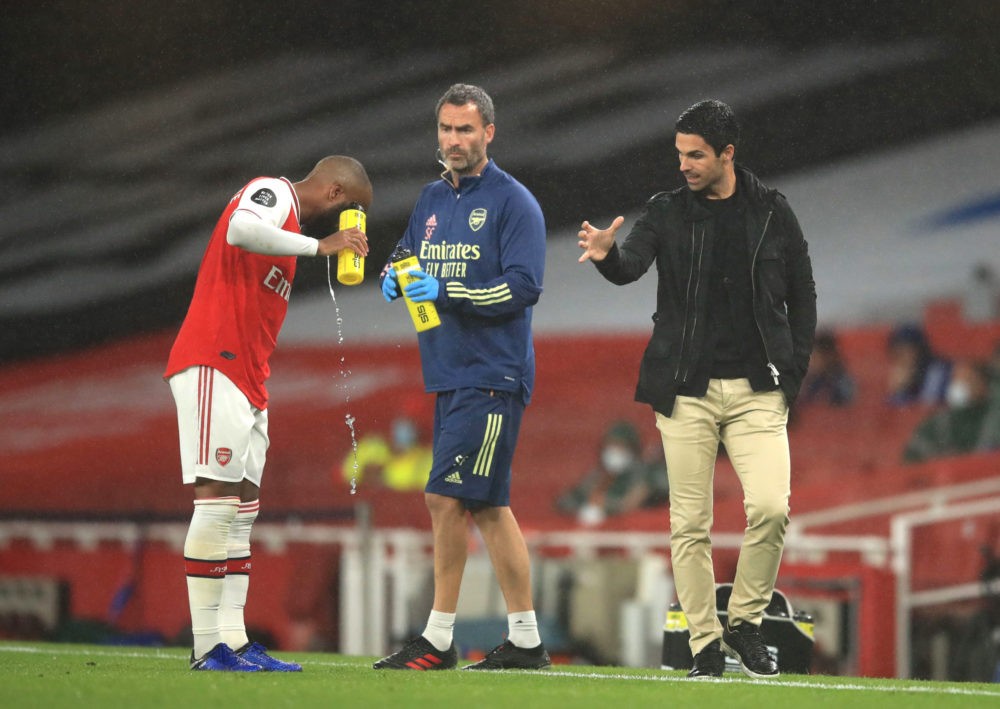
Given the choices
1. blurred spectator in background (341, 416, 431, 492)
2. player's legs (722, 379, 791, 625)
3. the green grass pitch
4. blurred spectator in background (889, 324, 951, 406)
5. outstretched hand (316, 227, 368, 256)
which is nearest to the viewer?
the green grass pitch

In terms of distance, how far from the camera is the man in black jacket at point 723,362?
3.55 meters

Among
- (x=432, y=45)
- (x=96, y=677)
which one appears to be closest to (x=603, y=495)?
(x=432, y=45)

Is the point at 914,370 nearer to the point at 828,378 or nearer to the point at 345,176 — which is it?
the point at 828,378

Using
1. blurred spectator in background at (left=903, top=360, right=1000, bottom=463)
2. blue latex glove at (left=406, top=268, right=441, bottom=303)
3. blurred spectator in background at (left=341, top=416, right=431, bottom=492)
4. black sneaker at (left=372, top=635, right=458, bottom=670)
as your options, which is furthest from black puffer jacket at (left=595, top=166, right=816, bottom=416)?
blurred spectator in background at (left=341, top=416, right=431, bottom=492)

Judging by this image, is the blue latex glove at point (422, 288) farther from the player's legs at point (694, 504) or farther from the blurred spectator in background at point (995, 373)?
the blurred spectator in background at point (995, 373)

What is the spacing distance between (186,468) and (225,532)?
0.64ft

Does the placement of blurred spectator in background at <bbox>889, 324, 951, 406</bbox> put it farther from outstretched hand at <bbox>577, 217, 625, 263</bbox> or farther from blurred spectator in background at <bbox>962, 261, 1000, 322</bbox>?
outstretched hand at <bbox>577, 217, 625, 263</bbox>

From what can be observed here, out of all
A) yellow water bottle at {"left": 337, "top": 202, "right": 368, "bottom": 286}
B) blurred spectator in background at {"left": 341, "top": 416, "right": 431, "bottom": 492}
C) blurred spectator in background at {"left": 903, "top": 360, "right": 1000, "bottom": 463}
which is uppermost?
yellow water bottle at {"left": 337, "top": 202, "right": 368, "bottom": 286}

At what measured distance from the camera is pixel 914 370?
28.1 ft

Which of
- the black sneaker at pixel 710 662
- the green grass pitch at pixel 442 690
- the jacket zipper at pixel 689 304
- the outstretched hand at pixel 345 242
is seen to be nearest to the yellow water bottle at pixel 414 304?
the outstretched hand at pixel 345 242

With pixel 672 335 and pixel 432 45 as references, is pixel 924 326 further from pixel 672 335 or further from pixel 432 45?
pixel 672 335

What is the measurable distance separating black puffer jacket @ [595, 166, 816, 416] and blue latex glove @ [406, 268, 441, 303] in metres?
0.51

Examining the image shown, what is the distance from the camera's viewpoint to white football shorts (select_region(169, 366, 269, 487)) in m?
3.55

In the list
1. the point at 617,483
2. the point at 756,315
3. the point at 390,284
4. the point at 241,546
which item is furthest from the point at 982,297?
the point at 241,546
